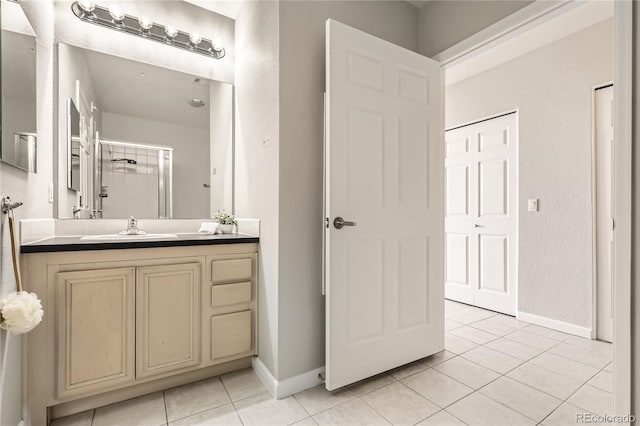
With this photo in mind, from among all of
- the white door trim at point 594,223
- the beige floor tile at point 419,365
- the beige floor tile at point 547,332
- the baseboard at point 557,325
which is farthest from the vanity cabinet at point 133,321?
the white door trim at point 594,223

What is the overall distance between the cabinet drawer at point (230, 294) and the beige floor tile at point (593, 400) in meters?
1.92

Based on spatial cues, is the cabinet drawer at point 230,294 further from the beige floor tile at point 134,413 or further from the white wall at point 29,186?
the white wall at point 29,186

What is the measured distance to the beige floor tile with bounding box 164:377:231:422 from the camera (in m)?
1.59

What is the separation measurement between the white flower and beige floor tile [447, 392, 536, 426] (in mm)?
1880

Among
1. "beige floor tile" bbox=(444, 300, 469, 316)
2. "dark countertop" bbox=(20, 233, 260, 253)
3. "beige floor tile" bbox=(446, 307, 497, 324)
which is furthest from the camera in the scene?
"beige floor tile" bbox=(444, 300, 469, 316)

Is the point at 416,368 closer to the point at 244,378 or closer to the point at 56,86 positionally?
the point at 244,378

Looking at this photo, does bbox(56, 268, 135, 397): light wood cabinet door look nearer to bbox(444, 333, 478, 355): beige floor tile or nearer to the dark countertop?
the dark countertop

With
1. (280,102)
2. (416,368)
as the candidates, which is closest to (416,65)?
(280,102)

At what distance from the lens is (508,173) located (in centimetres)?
317

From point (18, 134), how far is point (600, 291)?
3949 mm

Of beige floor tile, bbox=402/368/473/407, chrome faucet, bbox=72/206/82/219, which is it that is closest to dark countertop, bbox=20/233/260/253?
chrome faucet, bbox=72/206/82/219

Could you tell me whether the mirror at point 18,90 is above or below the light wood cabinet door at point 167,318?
above

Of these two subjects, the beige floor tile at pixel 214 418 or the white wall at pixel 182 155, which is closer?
the beige floor tile at pixel 214 418

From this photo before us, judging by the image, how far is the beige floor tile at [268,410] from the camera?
1.52m
